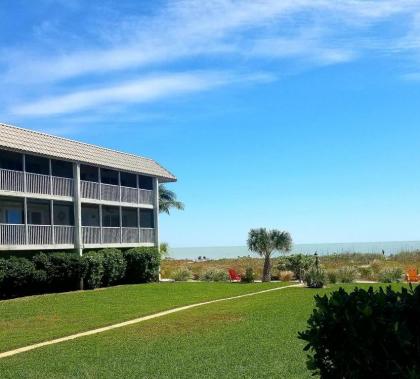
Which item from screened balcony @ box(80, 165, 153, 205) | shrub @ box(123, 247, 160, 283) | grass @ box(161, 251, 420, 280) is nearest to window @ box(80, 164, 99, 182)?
screened balcony @ box(80, 165, 153, 205)

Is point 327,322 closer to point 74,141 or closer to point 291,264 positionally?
point 74,141

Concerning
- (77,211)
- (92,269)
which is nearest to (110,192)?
(77,211)

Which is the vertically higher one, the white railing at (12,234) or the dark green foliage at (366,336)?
the white railing at (12,234)

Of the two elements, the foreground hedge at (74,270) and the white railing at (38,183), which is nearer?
the foreground hedge at (74,270)

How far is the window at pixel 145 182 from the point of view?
3594cm

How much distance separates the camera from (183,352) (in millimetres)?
10992

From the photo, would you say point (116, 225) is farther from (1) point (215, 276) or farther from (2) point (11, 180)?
(2) point (11, 180)

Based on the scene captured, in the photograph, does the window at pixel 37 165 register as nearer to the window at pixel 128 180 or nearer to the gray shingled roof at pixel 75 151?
the gray shingled roof at pixel 75 151

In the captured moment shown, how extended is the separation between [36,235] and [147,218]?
11.2 metres

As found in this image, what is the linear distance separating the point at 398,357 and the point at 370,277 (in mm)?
30021

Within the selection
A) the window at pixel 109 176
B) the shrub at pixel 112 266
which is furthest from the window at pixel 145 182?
the shrub at pixel 112 266

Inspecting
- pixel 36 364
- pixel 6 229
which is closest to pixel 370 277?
pixel 6 229

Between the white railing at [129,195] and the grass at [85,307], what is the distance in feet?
19.5

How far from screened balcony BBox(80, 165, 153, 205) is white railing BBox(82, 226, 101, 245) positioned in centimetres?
149
